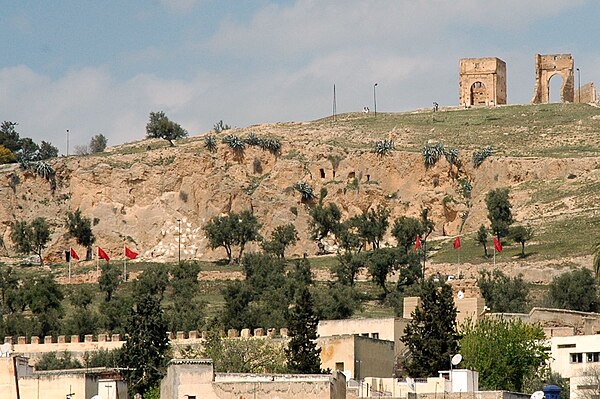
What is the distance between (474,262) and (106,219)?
104 feet

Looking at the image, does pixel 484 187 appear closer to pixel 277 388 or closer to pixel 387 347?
pixel 387 347

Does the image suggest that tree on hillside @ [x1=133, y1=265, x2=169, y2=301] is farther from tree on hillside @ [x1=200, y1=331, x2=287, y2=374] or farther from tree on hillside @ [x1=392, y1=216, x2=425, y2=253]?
tree on hillside @ [x1=200, y1=331, x2=287, y2=374]

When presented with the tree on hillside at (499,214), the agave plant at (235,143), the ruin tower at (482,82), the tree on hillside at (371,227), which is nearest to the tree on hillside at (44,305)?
the tree on hillside at (371,227)

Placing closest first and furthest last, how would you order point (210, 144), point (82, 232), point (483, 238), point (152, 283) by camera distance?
point (152, 283) < point (483, 238) < point (82, 232) < point (210, 144)

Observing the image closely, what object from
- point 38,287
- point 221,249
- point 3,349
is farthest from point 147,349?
point 221,249

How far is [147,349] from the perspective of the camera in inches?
2645

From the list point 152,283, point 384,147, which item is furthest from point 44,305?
point 384,147

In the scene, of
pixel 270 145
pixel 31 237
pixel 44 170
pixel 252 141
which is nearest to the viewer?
pixel 31 237

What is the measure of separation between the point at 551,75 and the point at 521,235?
148ft

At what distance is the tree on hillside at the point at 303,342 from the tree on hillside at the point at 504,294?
20632 millimetres

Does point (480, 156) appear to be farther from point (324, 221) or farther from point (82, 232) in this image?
point (82, 232)

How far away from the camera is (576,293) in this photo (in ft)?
295

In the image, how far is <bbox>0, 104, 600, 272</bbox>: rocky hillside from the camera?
12794 cm

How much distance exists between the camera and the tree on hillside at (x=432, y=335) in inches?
2382
